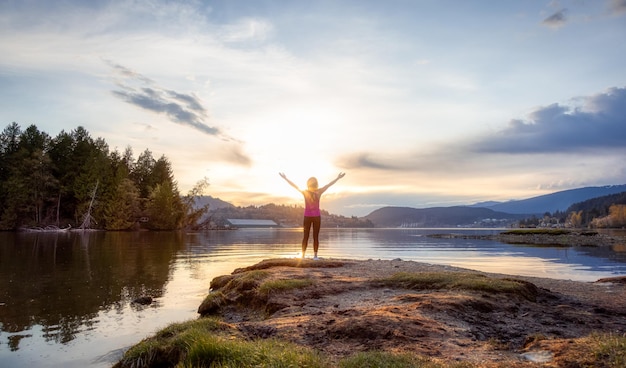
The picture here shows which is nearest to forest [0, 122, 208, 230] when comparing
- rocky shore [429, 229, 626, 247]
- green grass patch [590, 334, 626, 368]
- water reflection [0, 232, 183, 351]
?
water reflection [0, 232, 183, 351]

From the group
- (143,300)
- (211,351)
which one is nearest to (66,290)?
(143,300)

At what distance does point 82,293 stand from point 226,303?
6.28m

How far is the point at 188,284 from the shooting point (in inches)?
681

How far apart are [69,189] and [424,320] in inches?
4135

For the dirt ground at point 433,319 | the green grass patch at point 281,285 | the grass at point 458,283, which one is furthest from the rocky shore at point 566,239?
the green grass patch at point 281,285

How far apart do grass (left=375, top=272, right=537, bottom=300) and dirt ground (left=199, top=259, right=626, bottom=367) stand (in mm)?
298

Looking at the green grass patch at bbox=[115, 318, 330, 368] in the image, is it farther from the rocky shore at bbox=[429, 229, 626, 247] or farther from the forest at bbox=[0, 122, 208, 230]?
the forest at bbox=[0, 122, 208, 230]

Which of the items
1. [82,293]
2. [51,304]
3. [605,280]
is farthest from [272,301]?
[605,280]

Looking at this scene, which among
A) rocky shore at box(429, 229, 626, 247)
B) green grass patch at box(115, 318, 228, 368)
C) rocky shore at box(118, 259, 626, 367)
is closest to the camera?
rocky shore at box(118, 259, 626, 367)

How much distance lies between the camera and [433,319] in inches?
305

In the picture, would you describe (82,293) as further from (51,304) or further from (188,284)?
(188,284)

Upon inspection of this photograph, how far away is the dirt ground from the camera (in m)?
5.94

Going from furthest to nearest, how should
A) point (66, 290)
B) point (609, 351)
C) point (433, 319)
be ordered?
point (66, 290), point (433, 319), point (609, 351)

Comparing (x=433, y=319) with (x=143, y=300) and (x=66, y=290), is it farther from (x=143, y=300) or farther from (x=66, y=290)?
(x=66, y=290)
